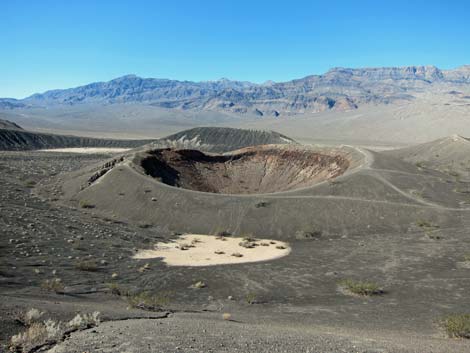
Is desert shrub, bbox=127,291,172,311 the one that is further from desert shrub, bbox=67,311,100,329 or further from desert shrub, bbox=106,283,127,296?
desert shrub, bbox=67,311,100,329

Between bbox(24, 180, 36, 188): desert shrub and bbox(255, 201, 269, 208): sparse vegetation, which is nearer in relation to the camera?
bbox(255, 201, 269, 208): sparse vegetation

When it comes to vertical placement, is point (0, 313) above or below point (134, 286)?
above

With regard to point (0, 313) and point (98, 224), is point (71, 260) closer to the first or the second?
point (98, 224)

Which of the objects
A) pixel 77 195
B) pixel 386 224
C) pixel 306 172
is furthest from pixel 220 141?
pixel 386 224

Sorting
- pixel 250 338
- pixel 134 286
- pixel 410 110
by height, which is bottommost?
pixel 134 286

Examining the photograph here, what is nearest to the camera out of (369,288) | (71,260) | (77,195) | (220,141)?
(369,288)

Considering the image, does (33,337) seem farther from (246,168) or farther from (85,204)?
(246,168)

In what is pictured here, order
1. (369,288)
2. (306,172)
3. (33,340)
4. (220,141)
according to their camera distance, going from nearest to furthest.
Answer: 1. (33,340)
2. (369,288)
3. (306,172)
4. (220,141)

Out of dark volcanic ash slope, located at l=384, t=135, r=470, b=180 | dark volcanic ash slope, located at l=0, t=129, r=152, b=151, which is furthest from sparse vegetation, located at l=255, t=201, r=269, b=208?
dark volcanic ash slope, located at l=0, t=129, r=152, b=151
